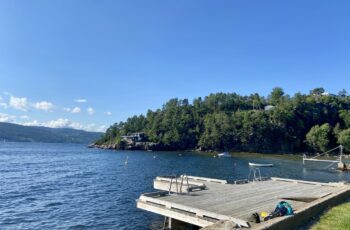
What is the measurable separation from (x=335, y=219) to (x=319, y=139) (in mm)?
137778

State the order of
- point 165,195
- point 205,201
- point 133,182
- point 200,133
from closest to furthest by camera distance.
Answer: point 205,201 → point 165,195 → point 133,182 → point 200,133

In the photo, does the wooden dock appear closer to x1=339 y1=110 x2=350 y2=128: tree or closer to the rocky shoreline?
the rocky shoreline

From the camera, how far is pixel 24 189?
42.3 m

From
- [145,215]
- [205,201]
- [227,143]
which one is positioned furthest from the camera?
[227,143]

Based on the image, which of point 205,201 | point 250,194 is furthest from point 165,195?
point 250,194

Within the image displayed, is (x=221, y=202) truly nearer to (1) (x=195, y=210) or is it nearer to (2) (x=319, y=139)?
(1) (x=195, y=210)

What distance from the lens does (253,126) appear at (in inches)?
6161

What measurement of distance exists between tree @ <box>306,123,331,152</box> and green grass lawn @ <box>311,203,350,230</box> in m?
134

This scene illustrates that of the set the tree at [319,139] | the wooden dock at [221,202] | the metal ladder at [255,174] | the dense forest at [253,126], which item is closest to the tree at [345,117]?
the dense forest at [253,126]

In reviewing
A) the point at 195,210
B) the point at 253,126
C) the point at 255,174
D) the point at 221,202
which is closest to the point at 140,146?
the point at 253,126

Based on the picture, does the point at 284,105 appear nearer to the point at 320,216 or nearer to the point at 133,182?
the point at 133,182

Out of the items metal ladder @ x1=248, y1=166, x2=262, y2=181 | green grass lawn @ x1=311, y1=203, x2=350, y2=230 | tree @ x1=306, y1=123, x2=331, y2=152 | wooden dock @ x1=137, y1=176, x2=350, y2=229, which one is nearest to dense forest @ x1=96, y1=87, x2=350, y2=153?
tree @ x1=306, y1=123, x2=331, y2=152

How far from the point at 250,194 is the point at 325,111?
170 m

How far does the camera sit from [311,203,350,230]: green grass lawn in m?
13.9
